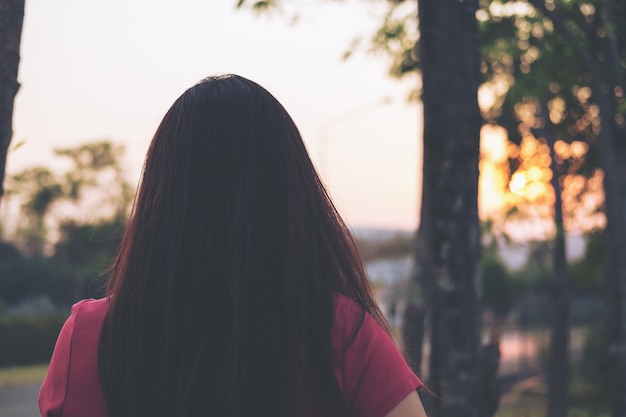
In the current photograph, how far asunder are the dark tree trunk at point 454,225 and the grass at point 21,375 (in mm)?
18259

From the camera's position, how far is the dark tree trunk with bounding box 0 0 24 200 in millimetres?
3451

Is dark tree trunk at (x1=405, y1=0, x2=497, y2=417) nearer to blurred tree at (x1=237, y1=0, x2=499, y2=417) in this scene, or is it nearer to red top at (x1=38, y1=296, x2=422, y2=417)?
blurred tree at (x1=237, y1=0, x2=499, y2=417)

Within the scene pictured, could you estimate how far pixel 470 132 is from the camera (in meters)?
5.85

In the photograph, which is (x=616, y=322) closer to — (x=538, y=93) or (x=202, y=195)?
(x=538, y=93)

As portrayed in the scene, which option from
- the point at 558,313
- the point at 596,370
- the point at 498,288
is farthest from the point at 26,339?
the point at 498,288

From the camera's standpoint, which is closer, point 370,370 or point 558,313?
point 370,370

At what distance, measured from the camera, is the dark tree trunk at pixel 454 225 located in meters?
5.81

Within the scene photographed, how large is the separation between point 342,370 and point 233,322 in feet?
0.71

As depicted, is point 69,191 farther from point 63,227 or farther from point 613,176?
point 613,176

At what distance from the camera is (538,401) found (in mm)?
19500

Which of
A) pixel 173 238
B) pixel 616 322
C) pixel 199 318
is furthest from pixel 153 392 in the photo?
pixel 616 322

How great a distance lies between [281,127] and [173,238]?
301 mm

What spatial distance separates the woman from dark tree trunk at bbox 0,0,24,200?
1.93 m

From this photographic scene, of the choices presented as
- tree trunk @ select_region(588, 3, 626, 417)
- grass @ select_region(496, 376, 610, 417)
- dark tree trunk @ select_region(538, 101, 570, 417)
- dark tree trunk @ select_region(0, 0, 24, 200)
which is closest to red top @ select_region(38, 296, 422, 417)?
dark tree trunk @ select_region(0, 0, 24, 200)
